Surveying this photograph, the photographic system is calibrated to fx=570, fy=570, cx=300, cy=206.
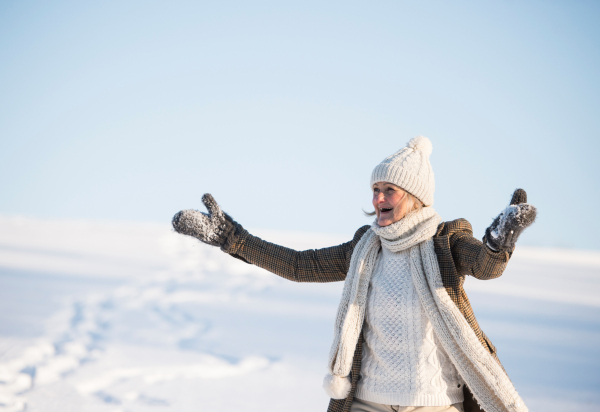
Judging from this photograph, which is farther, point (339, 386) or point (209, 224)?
point (209, 224)

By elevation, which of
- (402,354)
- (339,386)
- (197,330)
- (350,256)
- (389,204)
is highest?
(389,204)

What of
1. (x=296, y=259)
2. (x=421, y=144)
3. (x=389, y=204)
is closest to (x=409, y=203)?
(x=389, y=204)

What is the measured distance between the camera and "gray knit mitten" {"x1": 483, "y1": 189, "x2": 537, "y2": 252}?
171cm

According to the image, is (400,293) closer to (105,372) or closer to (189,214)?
(189,214)

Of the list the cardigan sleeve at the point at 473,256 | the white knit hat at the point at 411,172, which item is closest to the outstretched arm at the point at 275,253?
the white knit hat at the point at 411,172

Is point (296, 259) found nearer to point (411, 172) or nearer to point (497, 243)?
point (411, 172)

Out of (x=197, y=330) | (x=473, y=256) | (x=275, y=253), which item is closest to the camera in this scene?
(x=473, y=256)

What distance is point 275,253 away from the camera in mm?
2461

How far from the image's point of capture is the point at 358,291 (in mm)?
2180

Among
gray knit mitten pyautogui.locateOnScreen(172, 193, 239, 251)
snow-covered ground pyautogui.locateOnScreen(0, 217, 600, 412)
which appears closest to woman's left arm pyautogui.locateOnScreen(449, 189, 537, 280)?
gray knit mitten pyautogui.locateOnScreen(172, 193, 239, 251)

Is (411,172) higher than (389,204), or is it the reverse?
(411,172)

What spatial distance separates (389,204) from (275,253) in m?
0.56

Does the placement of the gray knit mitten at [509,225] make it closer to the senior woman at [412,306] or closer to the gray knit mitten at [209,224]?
the senior woman at [412,306]

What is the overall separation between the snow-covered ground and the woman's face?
1.98m
